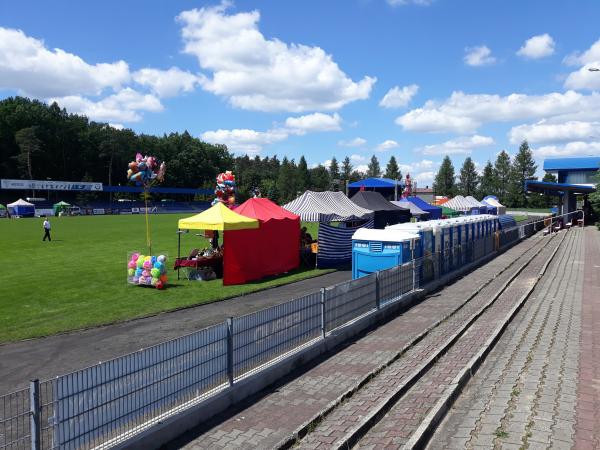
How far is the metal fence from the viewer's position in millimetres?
4242

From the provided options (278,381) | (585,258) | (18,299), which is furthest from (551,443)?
(585,258)

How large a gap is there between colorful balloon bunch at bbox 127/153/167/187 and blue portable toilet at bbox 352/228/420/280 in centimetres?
807

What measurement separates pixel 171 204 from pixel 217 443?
9693 centimetres

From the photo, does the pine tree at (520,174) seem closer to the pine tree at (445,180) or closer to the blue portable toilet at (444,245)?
the pine tree at (445,180)

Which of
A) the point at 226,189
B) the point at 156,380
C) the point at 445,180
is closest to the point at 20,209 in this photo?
the point at 226,189

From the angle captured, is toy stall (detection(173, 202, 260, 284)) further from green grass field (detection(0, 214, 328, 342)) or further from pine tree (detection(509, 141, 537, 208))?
pine tree (detection(509, 141, 537, 208))

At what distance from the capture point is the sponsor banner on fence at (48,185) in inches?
3057

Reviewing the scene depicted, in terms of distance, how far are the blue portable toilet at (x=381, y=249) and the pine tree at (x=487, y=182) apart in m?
106

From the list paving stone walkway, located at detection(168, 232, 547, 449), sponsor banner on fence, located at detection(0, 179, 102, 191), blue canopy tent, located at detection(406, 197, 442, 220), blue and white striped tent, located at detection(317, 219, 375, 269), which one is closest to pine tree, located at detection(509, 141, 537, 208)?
blue canopy tent, located at detection(406, 197, 442, 220)

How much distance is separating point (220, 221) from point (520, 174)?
346ft

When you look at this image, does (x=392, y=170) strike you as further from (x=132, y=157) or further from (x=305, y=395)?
(x=305, y=395)

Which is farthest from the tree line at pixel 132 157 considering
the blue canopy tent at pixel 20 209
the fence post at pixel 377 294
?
the fence post at pixel 377 294

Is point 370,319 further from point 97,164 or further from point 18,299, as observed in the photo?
point 97,164

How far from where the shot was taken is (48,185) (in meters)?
82.5
